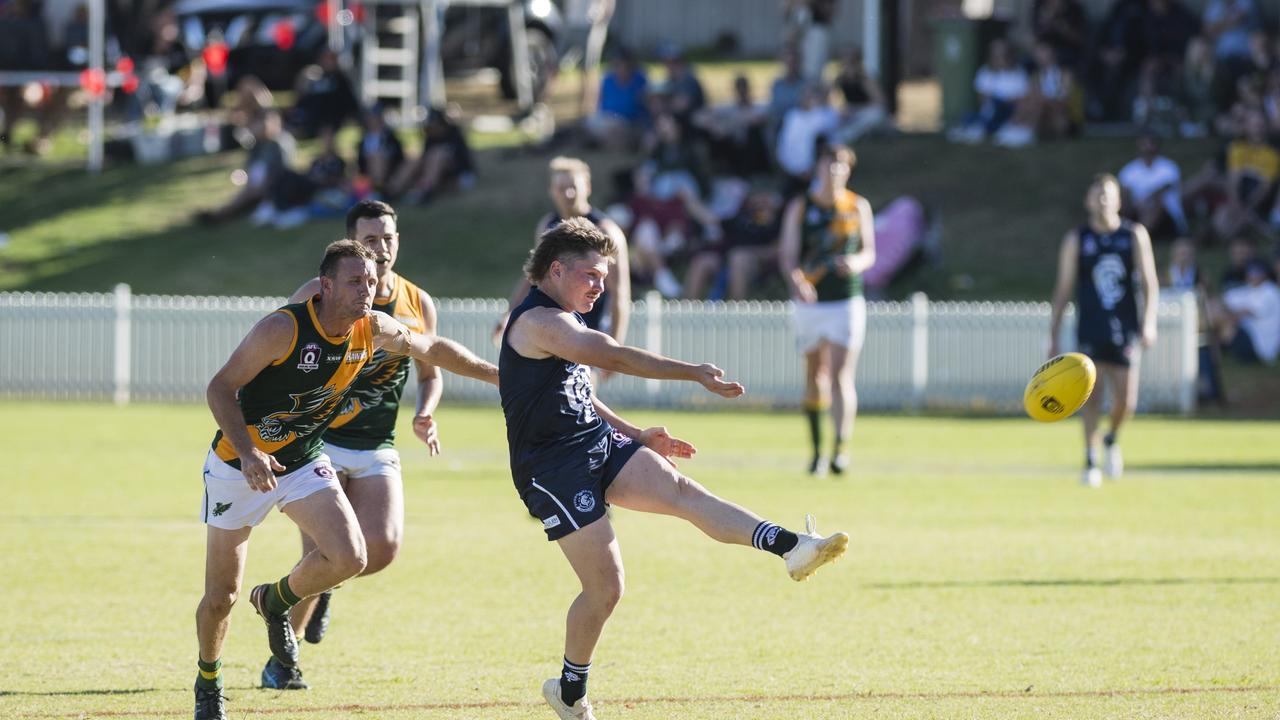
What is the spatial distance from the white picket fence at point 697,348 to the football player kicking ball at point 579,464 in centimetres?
1563

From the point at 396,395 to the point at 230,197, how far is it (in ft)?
82.3

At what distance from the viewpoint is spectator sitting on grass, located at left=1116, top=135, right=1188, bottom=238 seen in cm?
2455

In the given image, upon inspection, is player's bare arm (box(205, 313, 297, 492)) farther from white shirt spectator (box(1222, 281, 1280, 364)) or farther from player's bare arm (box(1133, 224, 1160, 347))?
white shirt spectator (box(1222, 281, 1280, 364))

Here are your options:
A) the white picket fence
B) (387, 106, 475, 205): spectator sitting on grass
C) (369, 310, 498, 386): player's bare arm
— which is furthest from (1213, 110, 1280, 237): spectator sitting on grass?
(369, 310, 498, 386): player's bare arm

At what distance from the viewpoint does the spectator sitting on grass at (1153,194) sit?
24.5 metres

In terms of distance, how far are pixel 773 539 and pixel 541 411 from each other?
0.93 m

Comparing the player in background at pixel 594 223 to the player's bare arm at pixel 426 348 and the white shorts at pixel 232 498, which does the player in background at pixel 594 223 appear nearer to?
the player's bare arm at pixel 426 348

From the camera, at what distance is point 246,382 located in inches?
263

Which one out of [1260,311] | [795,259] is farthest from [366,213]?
[1260,311]

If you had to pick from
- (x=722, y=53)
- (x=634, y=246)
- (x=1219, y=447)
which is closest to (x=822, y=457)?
(x=1219, y=447)

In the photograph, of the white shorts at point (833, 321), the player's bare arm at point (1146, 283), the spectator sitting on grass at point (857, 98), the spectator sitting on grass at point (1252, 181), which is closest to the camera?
the player's bare arm at point (1146, 283)

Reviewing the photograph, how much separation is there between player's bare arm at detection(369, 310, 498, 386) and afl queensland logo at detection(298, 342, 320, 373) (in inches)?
13.1

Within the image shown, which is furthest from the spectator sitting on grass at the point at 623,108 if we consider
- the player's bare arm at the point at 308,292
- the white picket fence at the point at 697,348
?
the player's bare arm at the point at 308,292

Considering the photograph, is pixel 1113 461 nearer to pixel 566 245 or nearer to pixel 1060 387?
pixel 1060 387
